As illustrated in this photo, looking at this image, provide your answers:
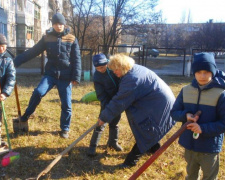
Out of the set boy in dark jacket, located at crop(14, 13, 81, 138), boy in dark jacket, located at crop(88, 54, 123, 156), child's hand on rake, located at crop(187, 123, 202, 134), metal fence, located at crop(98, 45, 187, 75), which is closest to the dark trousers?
Answer: boy in dark jacket, located at crop(88, 54, 123, 156)

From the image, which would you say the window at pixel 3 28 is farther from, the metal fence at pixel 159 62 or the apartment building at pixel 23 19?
the metal fence at pixel 159 62

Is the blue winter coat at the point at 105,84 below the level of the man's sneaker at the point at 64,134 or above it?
above

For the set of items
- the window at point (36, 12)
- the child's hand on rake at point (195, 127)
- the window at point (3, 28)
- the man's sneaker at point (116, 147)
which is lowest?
the man's sneaker at point (116, 147)

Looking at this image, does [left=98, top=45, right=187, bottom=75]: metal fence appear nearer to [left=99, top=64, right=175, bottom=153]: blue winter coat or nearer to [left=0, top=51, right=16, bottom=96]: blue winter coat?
[left=0, top=51, right=16, bottom=96]: blue winter coat

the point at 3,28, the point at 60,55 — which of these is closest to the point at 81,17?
the point at 3,28

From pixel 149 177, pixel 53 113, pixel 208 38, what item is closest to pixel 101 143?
pixel 149 177

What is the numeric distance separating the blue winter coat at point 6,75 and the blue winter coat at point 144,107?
134cm

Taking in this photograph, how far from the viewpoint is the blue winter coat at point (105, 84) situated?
3.13 m

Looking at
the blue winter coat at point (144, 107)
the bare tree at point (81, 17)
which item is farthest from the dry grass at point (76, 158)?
the bare tree at point (81, 17)

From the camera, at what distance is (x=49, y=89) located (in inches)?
151

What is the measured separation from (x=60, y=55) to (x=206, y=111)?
237cm

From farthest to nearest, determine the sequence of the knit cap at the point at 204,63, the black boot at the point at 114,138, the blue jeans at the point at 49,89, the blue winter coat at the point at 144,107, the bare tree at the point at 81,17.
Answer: the bare tree at the point at 81,17, the blue jeans at the point at 49,89, the black boot at the point at 114,138, the blue winter coat at the point at 144,107, the knit cap at the point at 204,63

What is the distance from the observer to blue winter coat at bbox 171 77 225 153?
2.09 metres

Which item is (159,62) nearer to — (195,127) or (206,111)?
(206,111)
